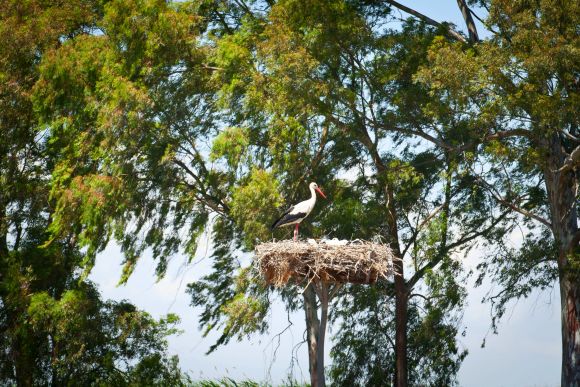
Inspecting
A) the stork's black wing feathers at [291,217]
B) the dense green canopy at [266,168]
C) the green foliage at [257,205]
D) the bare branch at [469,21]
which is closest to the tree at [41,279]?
the dense green canopy at [266,168]

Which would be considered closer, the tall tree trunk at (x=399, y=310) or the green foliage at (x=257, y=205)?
the green foliage at (x=257, y=205)

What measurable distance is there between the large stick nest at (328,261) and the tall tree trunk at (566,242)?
5.89 meters

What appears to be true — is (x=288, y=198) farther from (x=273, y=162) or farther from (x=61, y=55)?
(x=61, y=55)

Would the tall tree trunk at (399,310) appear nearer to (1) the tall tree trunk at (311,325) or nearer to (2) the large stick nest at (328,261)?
(1) the tall tree trunk at (311,325)

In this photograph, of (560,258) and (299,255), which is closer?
(299,255)

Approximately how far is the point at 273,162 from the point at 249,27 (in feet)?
11.2

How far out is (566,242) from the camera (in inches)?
699

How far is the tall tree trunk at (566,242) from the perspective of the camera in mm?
17469

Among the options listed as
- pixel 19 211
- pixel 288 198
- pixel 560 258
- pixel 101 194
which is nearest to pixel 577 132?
pixel 560 258

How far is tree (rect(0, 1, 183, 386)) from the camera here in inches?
764

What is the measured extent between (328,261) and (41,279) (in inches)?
395

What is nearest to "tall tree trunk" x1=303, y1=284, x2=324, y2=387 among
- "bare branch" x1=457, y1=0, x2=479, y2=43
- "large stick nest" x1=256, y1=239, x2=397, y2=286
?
"large stick nest" x1=256, y1=239, x2=397, y2=286

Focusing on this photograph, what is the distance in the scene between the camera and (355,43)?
1923 cm

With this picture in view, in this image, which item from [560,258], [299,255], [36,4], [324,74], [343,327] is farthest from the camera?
[36,4]
